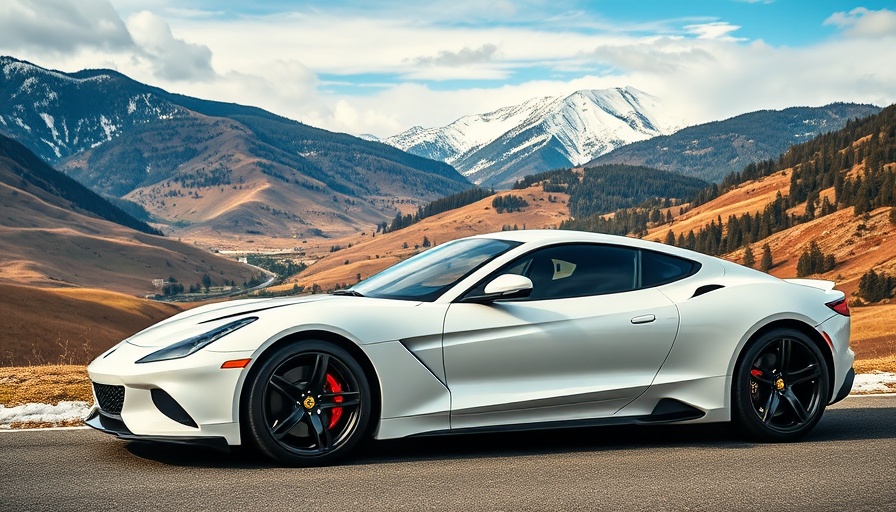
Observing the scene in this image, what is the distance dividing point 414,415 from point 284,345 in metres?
0.99

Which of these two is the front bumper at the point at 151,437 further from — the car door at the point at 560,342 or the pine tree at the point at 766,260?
the pine tree at the point at 766,260

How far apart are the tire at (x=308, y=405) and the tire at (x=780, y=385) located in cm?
296

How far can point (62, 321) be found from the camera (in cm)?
7912

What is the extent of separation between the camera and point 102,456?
21.6 feet

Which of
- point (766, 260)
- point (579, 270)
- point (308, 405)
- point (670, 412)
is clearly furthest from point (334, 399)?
point (766, 260)

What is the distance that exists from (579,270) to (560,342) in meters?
0.69

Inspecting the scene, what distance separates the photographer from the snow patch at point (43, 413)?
8.06 metres

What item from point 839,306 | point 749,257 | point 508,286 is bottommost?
point 749,257

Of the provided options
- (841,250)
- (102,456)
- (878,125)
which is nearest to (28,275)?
(841,250)

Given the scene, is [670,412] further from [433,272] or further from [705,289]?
[433,272]

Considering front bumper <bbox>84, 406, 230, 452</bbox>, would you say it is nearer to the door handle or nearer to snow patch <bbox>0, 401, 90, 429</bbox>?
snow patch <bbox>0, 401, 90, 429</bbox>

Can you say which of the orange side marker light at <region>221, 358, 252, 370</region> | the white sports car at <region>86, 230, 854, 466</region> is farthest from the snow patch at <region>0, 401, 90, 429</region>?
the orange side marker light at <region>221, 358, 252, 370</region>

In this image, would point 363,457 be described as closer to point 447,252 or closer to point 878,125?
point 447,252

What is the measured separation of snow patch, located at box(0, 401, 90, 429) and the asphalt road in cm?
64
